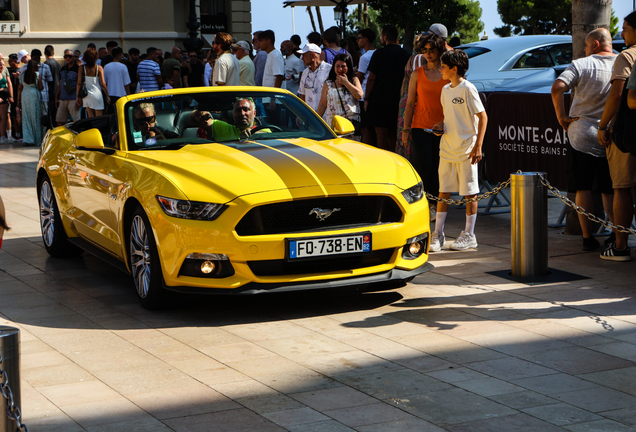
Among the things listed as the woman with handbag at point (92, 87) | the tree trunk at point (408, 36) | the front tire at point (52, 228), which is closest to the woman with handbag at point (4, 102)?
the woman with handbag at point (92, 87)

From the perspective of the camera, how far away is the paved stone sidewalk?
4.16 m

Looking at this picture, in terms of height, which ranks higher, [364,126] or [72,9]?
[72,9]

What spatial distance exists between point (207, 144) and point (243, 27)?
1457 inches

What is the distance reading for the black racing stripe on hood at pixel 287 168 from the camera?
5.93 m

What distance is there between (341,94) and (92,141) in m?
4.13

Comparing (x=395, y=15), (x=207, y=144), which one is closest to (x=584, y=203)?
(x=207, y=144)

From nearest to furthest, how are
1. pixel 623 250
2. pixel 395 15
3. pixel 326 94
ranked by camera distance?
pixel 623 250 → pixel 326 94 → pixel 395 15

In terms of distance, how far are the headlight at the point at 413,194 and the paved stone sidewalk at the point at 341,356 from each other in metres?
0.73

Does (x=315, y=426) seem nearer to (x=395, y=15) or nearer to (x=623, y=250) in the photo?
(x=623, y=250)

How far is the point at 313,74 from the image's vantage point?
11195mm

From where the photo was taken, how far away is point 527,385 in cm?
452

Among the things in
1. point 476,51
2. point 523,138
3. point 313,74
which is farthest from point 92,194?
point 476,51

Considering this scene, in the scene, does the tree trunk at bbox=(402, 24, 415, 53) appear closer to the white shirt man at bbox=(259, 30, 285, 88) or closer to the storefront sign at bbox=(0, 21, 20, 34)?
the storefront sign at bbox=(0, 21, 20, 34)

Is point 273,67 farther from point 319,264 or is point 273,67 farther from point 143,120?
point 319,264
